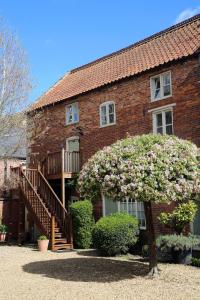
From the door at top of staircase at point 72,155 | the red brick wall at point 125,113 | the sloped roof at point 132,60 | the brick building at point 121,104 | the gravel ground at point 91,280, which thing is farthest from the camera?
the door at top of staircase at point 72,155

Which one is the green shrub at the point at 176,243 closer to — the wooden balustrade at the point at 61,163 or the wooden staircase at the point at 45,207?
the wooden staircase at the point at 45,207

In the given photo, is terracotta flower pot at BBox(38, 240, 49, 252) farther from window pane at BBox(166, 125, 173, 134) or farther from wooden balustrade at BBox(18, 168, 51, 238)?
window pane at BBox(166, 125, 173, 134)

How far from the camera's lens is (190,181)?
9.70m

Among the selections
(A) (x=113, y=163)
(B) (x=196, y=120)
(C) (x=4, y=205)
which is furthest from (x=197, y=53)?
(C) (x=4, y=205)

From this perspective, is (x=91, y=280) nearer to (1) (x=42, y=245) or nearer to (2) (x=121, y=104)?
(1) (x=42, y=245)

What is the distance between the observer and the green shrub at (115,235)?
1506 centimetres

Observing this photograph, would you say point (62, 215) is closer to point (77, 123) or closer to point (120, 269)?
point (77, 123)

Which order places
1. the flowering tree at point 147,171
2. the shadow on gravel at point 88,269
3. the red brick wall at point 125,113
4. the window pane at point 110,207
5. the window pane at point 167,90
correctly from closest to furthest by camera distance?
the flowering tree at point 147,171 < the shadow on gravel at point 88,269 < the red brick wall at point 125,113 < the window pane at point 167,90 < the window pane at point 110,207

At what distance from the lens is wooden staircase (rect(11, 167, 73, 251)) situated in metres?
17.5

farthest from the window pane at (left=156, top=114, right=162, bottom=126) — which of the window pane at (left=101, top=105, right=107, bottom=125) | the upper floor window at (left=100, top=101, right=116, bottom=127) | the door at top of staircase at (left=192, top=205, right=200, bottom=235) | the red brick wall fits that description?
the door at top of staircase at (left=192, top=205, right=200, bottom=235)

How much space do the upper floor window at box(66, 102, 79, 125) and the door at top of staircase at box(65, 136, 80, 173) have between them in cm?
99

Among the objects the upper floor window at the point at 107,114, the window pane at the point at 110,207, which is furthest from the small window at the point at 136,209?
the upper floor window at the point at 107,114

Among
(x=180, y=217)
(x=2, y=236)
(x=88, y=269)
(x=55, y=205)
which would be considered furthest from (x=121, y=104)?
(x=2, y=236)

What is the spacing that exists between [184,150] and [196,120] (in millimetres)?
5292
